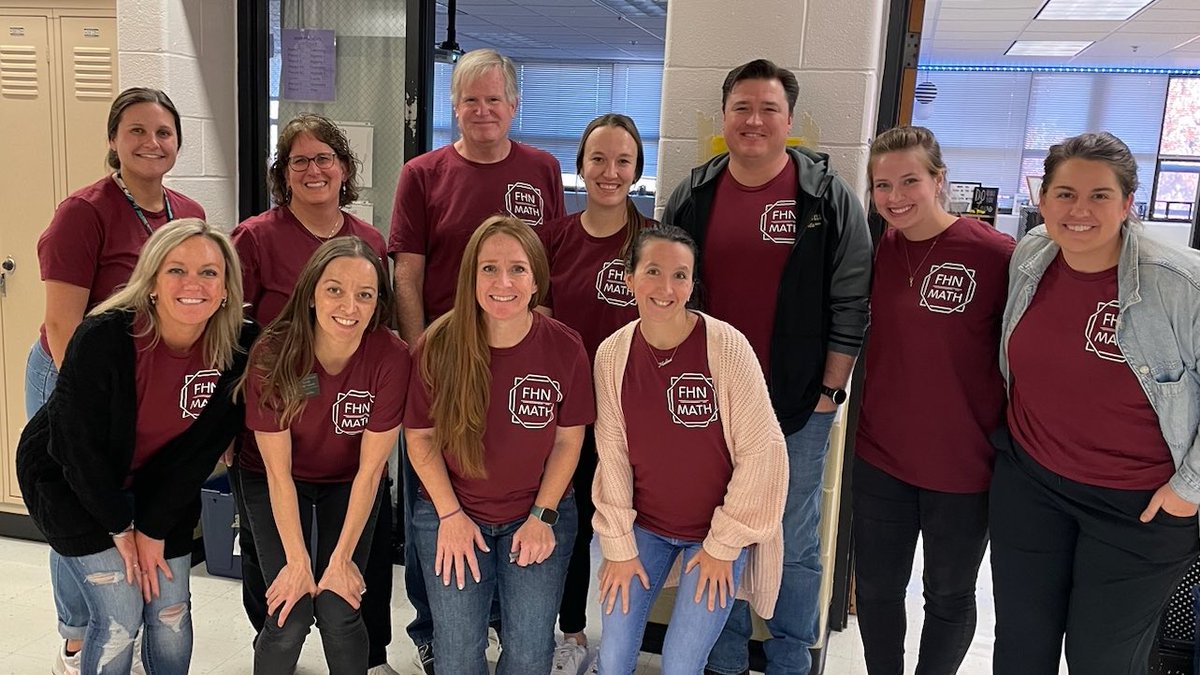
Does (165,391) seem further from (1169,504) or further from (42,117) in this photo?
(1169,504)

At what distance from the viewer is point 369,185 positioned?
3312mm

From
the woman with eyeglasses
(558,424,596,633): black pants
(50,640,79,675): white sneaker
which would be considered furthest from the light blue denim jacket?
(50,640,79,675): white sneaker

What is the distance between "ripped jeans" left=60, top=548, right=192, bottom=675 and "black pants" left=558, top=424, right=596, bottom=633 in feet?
3.07

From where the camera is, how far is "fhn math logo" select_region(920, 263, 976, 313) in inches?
79.3

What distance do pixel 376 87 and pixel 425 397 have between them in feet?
5.35

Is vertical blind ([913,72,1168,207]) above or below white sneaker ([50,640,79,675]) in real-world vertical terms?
above

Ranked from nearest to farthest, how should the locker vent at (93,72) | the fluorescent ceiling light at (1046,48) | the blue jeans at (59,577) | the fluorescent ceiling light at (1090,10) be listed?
the blue jeans at (59,577), the locker vent at (93,72), the fluorescent ceiling light at (1090,10), the fluorescent ceiling light at (1046,48)

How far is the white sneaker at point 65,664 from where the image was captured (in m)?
2.42

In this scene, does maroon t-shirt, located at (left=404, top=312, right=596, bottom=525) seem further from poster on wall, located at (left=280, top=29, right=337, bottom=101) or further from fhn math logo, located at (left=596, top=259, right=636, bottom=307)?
poster on wall, located at (left=280, top=29, right=337, bottom=101)

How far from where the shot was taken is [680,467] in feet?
6.66

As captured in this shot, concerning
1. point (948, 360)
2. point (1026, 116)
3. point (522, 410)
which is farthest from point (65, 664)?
point (1026, 116)

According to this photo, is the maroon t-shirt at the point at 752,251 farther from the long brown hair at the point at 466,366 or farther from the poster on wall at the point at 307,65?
the poster on wall at the point at 307,65

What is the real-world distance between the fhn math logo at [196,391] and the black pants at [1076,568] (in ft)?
6.02

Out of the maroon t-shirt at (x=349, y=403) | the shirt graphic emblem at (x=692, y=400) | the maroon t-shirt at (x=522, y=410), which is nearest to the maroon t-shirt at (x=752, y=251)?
the shirt graphic emblem at (x=692, y=400)
